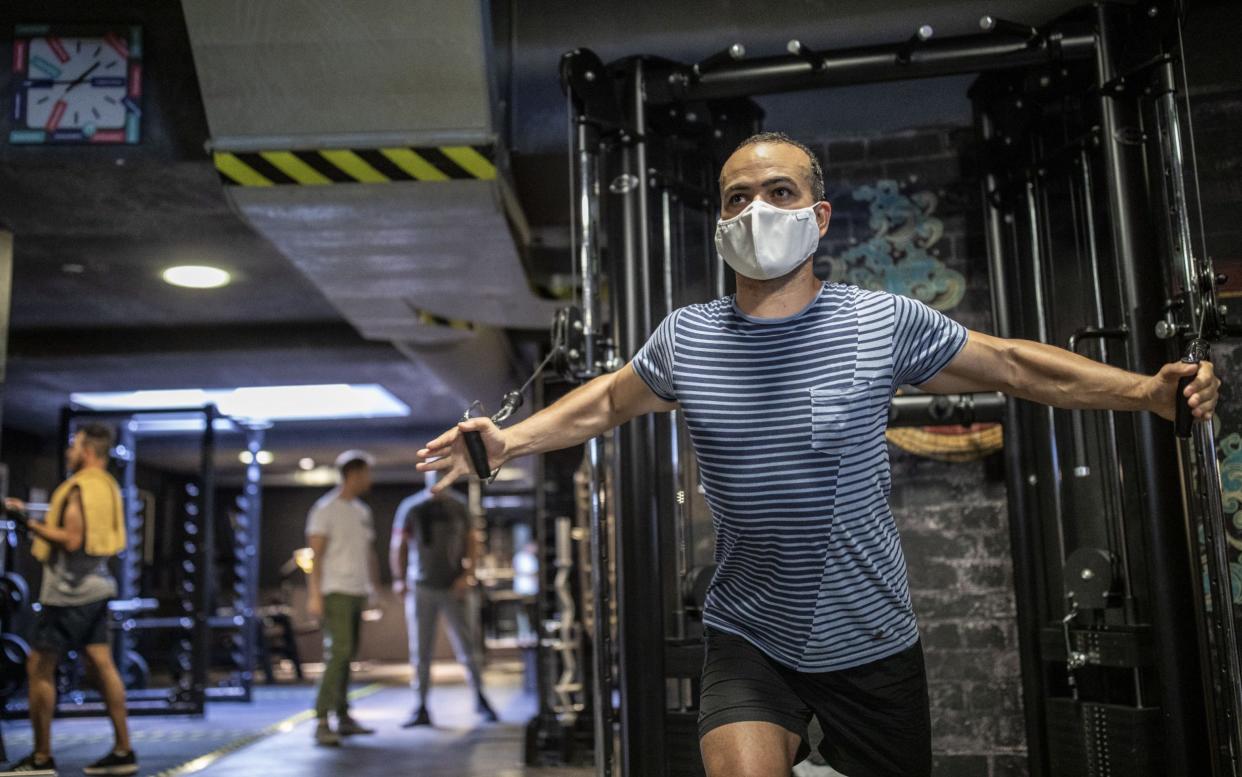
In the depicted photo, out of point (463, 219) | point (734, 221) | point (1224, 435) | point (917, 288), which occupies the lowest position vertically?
point (1224, 435)

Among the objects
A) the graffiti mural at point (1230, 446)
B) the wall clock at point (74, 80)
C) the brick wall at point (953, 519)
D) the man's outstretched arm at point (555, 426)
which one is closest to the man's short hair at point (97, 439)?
the wall clock at point (74, 80)

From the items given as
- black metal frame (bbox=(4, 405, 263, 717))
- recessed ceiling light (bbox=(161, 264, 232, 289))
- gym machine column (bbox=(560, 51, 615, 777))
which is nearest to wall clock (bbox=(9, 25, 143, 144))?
gym machine column (bbox=(560, 51, 615, 777))

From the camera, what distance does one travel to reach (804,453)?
1805 millimetres

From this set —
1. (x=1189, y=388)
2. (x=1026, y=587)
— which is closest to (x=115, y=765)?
(x=1026, y=587)

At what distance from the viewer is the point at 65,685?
7.38m

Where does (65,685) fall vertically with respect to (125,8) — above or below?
below

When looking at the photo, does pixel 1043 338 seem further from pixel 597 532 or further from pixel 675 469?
pixel 597 532

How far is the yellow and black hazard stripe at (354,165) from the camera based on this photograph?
153 inches

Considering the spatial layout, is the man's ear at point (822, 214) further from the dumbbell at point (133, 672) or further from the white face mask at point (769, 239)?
the dumbbell at point (133, 672)

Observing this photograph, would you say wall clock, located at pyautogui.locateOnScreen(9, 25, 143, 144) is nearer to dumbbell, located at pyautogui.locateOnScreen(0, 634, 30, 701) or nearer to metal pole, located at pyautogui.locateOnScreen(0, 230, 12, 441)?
metal pole, located at pyautogui.locateOnScreen(0, 230, 12, 441)

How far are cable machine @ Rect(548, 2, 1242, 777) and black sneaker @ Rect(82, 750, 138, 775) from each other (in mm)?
2739

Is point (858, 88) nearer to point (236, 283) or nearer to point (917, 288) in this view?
point (917, 288)

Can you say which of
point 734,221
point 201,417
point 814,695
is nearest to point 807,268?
point 734,221

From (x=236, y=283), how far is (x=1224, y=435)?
5.30 m
